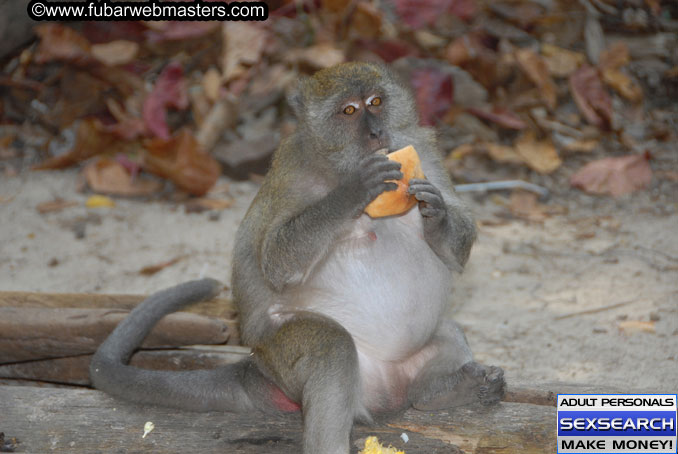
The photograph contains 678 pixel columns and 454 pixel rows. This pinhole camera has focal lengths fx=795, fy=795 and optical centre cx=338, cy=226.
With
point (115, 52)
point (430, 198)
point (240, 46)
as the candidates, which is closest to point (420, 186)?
point (430, 198)

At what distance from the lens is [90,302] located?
4.12 meters

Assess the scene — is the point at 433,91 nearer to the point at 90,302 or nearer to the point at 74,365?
the point at 90,302

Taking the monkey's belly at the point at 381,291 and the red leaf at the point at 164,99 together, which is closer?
the monkey's belly at the point at 381,291

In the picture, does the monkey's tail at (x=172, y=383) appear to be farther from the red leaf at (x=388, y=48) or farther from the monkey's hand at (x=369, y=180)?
the red leaf at (x=388, y=48)

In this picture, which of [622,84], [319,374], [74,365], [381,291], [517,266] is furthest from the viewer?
[622,84]

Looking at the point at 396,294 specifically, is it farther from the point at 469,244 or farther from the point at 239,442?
the point at 239,442

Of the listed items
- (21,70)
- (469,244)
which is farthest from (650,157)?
(21,70)

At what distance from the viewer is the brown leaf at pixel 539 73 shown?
7145 millimetres

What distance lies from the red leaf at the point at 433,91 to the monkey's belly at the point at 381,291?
3.86m

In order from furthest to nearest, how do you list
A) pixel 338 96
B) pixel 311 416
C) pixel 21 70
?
pixel 21 70 < pixel 338 96 < pixel 311 416

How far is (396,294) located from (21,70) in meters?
6.02

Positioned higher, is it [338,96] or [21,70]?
[21,70]

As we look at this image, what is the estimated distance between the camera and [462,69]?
7273 mm

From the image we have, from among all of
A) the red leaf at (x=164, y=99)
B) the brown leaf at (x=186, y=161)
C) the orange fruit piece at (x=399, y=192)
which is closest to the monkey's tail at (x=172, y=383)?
the orange fruit piece at (x=399, y=192)
